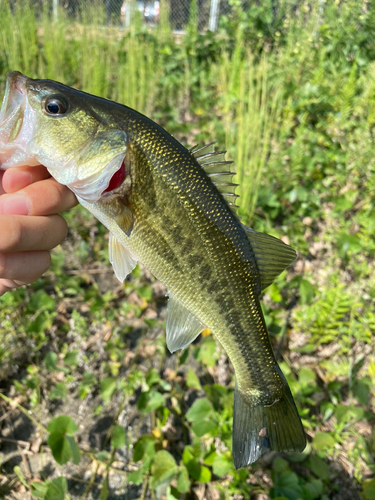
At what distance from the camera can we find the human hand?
1.02m

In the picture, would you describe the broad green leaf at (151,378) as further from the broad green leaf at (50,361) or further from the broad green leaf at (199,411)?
the broad green leaf at (50,361)

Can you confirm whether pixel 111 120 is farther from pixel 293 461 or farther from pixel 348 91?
pixel 348 91

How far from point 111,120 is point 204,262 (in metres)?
0.53

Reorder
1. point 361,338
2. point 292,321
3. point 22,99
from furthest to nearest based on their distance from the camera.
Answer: point 292,321
point 361,338
point 22,99

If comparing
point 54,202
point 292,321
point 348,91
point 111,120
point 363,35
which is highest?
point 363,35

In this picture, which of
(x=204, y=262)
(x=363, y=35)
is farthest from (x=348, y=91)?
(x=204, y=262)

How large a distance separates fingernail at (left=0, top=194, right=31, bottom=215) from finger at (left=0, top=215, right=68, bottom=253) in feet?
0.12

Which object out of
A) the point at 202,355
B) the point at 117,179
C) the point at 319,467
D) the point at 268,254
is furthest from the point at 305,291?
the point at 117,179

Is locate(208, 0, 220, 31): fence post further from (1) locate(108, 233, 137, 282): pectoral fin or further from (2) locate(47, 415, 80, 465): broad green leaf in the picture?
(2) locate(47, 415, 80, 465): broad green leaf

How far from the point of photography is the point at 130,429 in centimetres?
185

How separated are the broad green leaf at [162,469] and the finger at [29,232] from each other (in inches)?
43.5

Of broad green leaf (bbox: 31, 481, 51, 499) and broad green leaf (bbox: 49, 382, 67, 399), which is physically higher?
broad green leaf (bbox: 49, 382, 67, 399)

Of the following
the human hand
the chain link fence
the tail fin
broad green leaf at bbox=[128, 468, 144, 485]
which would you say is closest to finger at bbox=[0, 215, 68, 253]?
the human hand

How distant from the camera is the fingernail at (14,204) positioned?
1060 millimetres
